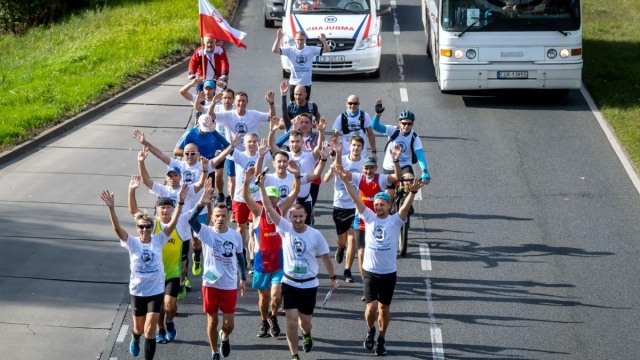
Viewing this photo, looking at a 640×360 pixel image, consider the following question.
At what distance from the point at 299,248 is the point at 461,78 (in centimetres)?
1058

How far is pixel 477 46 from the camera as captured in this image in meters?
21.5

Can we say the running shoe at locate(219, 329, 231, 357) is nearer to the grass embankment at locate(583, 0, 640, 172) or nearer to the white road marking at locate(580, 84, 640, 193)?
the white road marking at locate(580, 84, 640, 193)

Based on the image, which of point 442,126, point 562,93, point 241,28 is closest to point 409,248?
point 442,126

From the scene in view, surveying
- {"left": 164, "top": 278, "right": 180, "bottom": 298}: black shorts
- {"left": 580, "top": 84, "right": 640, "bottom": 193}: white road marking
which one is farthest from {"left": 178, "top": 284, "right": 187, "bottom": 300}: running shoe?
{"left": 580, "top": 84, "right": 640, "bottom": 193}: white road marking

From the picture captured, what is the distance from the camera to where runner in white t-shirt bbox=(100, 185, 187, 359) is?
11719 millimetres

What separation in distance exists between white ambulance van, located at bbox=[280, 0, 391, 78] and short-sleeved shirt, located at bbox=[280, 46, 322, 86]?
3.28 m

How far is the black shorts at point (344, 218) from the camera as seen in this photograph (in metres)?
14.4

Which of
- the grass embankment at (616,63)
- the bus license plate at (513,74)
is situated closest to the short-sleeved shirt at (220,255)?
the grass embankment at (616,63)

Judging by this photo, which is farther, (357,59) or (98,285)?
(357,59)

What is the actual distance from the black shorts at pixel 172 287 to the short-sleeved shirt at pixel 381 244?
6.86 ft

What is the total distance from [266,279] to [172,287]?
104 cm

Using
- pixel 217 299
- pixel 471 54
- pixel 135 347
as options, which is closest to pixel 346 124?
pixel 217 299

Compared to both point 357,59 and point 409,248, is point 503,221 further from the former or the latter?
point 357,59

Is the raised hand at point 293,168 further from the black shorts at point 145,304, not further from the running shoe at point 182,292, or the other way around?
the black shorts at point 145,304
